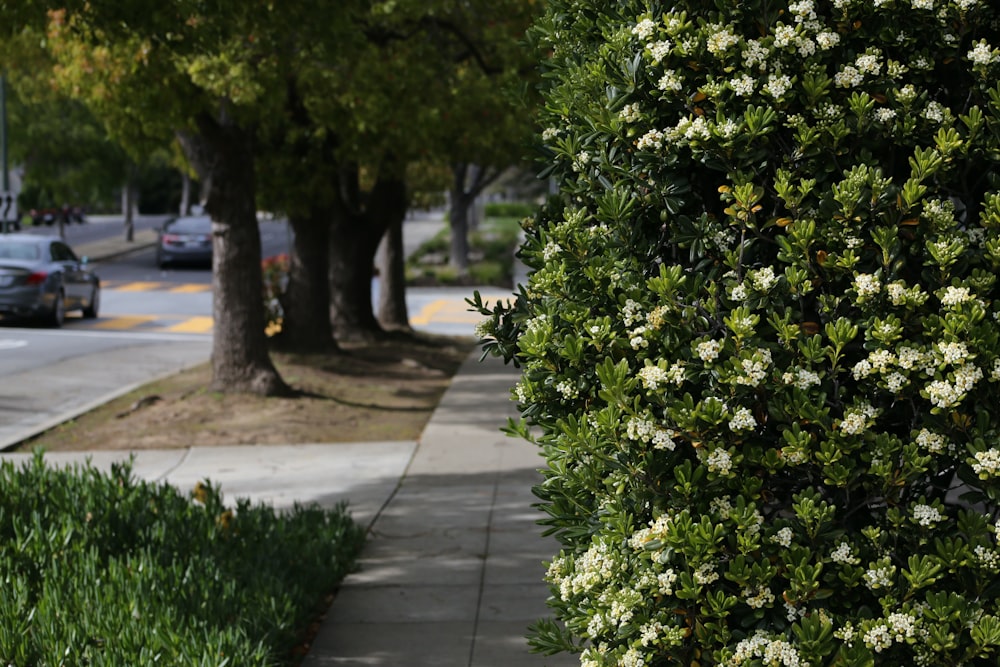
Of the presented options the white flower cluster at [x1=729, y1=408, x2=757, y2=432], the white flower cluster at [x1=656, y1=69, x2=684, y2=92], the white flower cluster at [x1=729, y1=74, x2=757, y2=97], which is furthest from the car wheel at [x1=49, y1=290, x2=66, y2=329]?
the white flower cluster at [x1=729, y1=408, x2=757, y2=432]

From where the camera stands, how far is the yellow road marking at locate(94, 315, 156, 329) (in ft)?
83.6

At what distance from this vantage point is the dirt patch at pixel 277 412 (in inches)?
498

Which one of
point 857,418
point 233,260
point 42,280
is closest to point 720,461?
point 857,418

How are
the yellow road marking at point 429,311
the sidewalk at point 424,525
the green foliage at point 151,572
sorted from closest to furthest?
the green foliage at point 151,572
the sidewalk at point 424,525
the yellow road marking at point 429,311

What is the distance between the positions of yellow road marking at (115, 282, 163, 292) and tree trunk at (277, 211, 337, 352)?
55.1 feet

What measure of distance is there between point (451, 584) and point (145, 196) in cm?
8191

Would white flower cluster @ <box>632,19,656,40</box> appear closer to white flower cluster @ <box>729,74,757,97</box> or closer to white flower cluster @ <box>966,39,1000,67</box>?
white flower cluster @ <box>729,74,757,97</box>

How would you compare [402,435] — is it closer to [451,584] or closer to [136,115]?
[136,115]

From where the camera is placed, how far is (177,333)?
80.5 ft

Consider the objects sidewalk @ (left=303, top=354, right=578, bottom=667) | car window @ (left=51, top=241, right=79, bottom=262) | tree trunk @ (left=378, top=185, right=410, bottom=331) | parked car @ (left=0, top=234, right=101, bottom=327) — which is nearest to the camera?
sidewalk @ (left=303, top=354, right=578, bottom=667)

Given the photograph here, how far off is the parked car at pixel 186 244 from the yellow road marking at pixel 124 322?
41.6 feet

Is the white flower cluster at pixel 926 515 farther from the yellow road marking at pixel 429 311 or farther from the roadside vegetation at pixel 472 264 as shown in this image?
the roadside vegetation at pixel 472 264

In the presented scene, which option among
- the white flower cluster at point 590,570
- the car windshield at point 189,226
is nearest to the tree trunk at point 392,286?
the car windshield at point 189,226

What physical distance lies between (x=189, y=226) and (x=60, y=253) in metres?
15.4
